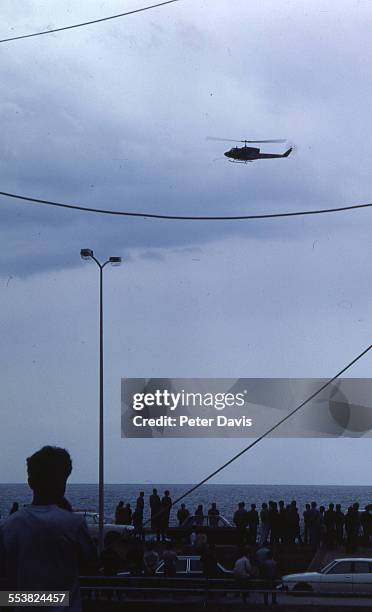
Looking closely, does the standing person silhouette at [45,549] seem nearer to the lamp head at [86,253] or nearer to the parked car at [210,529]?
the parked car at [210,529]

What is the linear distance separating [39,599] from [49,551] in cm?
18

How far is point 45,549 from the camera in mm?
3432

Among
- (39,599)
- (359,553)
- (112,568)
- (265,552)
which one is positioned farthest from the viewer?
(359,553)

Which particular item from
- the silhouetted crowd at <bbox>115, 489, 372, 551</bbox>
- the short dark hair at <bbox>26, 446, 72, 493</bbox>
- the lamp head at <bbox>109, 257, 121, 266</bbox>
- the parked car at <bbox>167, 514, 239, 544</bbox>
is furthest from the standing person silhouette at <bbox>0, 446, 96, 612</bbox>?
the lamp head at <bbox>109, 257, 121, 266</bbox>

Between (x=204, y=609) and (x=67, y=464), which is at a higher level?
(x=67, y=464)

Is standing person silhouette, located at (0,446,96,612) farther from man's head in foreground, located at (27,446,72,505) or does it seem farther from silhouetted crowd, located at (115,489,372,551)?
silhouetted crowd, located at (115,489,372,551)

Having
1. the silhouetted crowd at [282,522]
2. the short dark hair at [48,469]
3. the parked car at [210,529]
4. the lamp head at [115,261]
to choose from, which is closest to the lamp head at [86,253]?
the lamp head at [115,261]

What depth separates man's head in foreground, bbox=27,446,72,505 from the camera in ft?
11.5

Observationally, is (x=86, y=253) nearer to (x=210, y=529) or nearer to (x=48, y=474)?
(x=210, y=529)

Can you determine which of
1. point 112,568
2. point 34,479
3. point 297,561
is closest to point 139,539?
point 297,561

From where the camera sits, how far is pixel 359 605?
12539 millimetres

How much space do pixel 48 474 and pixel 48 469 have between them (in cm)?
2

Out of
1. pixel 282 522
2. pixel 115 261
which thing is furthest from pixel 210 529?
pixel 115 261

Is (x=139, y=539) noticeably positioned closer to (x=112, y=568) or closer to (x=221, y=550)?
(x=221, y=550)
